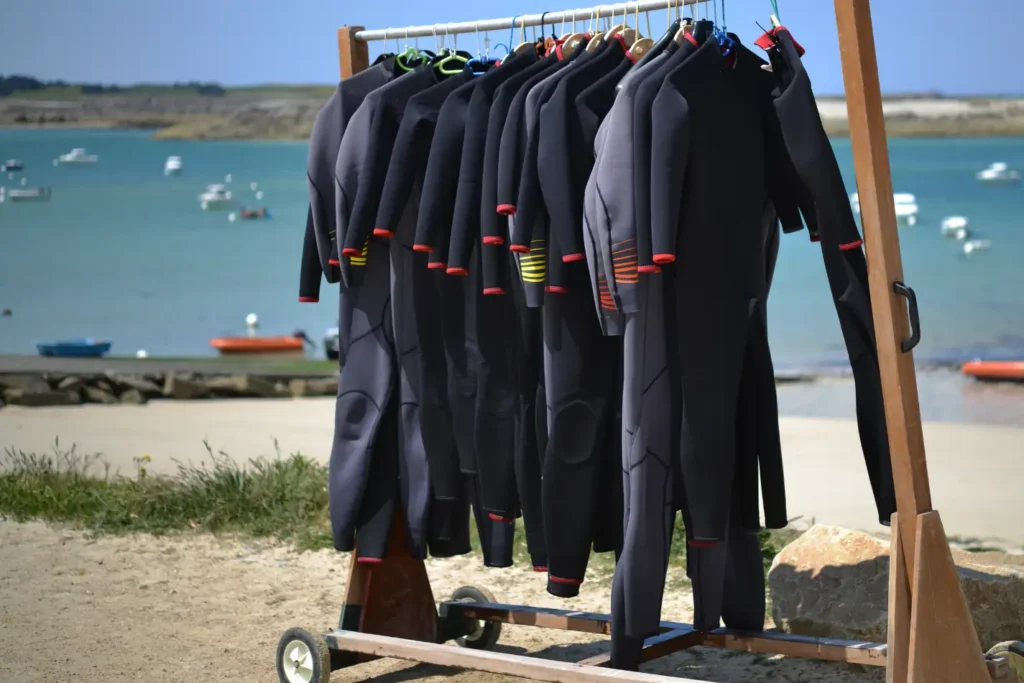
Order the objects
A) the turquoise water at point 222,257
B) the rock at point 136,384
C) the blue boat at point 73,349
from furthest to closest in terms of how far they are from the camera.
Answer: the turquoise water at point 222,257
the blue boat at point 73,349
the rock at point 136,384

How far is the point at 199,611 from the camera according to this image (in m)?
5.34

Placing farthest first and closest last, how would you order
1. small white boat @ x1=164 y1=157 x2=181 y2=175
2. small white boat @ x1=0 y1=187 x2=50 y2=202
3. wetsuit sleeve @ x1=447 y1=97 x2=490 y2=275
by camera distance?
small white boat @ x1=164 y1=157 x2=181 y2=175 → small white boat @ x1=0 y1=187 x2=50 y2=202 → wetsuit sleeve @ x1=447 y1=97 x2=490 y2=275

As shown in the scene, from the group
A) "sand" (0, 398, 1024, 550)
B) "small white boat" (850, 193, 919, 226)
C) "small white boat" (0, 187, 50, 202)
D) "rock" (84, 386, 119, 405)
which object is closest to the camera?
"sand" (0, 398, 1024, 550)

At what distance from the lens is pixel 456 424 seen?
411cm

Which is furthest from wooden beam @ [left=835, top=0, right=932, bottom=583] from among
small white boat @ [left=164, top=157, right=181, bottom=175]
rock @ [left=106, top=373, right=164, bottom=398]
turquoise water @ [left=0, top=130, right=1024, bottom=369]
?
small white boat @ [left=164, top=157, right=181, bottom=175]

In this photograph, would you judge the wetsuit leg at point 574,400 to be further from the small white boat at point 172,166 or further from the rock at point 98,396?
the small white boat at point 172,166

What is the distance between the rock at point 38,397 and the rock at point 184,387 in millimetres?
1045

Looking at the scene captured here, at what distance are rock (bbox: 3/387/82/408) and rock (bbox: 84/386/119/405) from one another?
0.21 m

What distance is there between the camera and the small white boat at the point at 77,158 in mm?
37750

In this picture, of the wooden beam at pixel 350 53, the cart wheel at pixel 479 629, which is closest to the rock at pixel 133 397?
the cart wheel at pixel 479 629

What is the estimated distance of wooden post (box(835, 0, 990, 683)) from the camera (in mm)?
Answer: 3311

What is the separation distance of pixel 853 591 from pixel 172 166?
4341 cm

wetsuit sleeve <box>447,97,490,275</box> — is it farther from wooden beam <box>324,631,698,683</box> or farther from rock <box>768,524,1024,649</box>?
rock <box>768,524,1024,649</box>

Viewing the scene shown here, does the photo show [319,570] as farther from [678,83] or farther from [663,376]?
[678,83]
